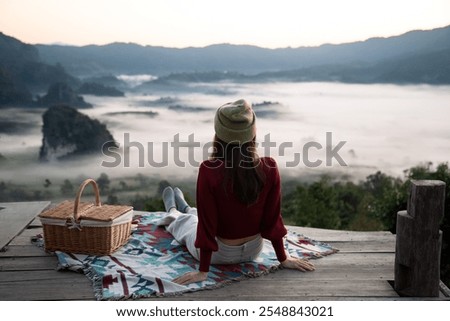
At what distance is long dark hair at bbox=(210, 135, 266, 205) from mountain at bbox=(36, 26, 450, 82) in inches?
150

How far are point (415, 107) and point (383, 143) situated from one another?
55 centimetres

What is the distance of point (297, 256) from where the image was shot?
3.39 m

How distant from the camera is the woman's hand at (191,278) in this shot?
9.37ft

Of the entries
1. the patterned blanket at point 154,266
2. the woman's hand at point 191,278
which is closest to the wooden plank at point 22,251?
the patterned blanket at point 154,266

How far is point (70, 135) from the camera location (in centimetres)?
642

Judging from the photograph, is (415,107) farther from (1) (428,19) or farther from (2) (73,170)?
(2) (73,170)

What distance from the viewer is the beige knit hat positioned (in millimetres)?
2744

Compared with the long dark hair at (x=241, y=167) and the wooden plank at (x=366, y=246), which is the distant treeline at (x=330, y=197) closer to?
the wooden plank at (x=366, y=246)

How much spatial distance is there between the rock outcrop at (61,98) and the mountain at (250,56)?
1.17 ft

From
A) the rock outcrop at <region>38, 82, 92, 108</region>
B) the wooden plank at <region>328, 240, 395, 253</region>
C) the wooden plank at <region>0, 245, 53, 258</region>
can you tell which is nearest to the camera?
the wooden plank at <region>0, 245, 53, 258</region>

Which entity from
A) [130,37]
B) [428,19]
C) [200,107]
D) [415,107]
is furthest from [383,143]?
[130,37]

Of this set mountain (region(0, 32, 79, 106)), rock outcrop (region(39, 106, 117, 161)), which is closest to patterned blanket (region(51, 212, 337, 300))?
rock outcrop (region(39, 106, 117, 161))

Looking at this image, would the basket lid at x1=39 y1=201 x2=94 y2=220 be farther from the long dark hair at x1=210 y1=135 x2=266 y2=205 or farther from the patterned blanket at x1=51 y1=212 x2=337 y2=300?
the long dark hair at x1=210 y1=135 x2=266 y2=205

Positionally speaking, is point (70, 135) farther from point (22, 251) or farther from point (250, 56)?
point (22, 251)
